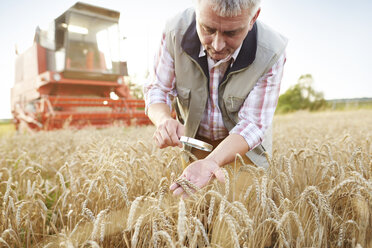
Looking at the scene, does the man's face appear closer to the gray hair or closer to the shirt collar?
the gray hair

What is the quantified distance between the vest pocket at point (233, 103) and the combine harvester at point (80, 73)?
5.53 meters

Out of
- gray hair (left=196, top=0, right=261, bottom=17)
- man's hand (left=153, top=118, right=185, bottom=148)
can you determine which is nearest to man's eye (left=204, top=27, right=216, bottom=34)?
gray hair (left=196, top=0, right=261, bottom=17)

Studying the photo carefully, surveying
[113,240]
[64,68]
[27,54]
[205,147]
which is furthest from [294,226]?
[27,54]

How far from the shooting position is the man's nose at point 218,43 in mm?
1529

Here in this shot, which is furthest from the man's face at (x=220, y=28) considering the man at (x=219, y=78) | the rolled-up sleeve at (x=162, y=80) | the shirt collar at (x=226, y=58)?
the rolled-up sleeve at (x=162, y=80)

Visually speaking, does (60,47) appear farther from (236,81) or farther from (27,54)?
(236,81)

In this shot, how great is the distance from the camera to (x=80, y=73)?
8352 millimetres

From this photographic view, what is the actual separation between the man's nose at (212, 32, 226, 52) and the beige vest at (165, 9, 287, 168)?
1.18 feet

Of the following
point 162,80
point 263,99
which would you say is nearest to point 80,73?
point 162,80

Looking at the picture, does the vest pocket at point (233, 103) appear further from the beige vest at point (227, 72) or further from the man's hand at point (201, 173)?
the man's hand at point (201, 173)

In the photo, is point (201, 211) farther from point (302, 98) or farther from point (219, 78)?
point (302, 98)

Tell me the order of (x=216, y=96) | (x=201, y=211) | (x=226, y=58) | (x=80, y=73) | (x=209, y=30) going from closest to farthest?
(x=201, y=211)
(x=209, y=30)
(x=226, y=58)
(x=216, y=96)
(x=80, y=73)

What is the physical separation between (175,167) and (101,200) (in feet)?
2.01

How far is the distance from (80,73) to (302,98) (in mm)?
20844
